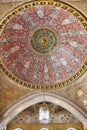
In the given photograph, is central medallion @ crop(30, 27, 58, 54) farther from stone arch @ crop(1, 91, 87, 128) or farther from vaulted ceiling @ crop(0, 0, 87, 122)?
stone arch @ crop(1, 91, 87, 128)

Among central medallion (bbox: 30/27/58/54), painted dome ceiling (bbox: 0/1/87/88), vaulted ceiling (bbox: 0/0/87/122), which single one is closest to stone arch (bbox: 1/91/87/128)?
vaulted ceiling (bbox: 0/0/87/122)

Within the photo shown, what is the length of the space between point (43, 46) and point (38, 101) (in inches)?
107

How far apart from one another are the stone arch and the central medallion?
2155 mm

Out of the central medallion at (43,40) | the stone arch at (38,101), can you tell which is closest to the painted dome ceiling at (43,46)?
the central medallion at (43,40)

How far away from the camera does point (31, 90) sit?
13977 mm

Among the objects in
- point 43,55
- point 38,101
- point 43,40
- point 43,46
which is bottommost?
point 38,101

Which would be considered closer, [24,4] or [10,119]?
[24,4]

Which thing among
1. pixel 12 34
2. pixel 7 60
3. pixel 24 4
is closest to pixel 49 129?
pixel 7 60

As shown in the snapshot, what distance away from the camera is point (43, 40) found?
46.9 feet

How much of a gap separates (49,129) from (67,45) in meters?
4.17

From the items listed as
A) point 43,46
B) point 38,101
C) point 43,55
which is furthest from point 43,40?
point 38,101

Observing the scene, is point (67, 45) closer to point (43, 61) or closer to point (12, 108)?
point (43, 61)

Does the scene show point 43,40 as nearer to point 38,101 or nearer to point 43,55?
point 43,55

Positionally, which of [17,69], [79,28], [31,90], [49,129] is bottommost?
[49,129]
